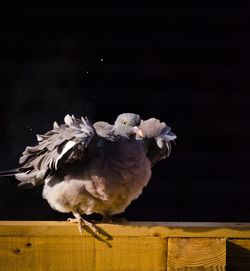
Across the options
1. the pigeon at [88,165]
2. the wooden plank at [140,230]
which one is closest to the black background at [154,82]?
the pigeon at [88,165]

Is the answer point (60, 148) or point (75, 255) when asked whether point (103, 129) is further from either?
point (75, 255)

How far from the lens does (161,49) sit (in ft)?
14.0

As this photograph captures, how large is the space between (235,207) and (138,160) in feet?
5.18

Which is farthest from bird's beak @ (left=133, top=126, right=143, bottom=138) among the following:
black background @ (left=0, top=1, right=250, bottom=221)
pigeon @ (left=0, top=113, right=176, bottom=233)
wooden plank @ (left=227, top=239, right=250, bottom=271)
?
black background @ (left=0, top=1, right=250, bottom=221)

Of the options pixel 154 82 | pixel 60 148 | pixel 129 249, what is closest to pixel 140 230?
pixel 129 249

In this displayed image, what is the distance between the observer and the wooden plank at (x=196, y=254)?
2.25 meters

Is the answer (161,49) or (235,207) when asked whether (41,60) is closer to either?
(161,49)

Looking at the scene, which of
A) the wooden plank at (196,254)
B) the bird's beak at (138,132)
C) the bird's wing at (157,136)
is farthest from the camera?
the bird's wing at (157,136)

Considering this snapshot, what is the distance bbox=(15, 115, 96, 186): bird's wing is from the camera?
2688 mm

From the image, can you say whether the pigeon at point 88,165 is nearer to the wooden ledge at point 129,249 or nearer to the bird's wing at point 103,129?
the bird's wing at point 103,129

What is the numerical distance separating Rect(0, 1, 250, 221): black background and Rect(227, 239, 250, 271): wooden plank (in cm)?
208

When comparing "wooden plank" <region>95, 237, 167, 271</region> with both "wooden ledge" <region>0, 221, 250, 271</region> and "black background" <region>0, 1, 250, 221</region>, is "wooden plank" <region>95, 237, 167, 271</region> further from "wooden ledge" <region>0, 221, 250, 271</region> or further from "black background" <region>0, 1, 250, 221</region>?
"black background" <region>0, 1, 250, 221</region>

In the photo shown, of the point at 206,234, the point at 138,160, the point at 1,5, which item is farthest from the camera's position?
the point at 1,5

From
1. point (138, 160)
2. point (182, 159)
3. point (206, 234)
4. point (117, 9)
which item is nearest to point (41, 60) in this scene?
point (117, 9)
